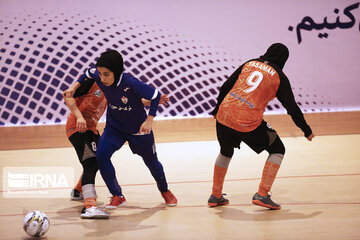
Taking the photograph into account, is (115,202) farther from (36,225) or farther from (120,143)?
(36,225)

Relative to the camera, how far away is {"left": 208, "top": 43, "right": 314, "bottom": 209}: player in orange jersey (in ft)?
14.4

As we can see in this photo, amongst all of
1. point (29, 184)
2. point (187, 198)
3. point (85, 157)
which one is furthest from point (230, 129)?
point (29, 184)

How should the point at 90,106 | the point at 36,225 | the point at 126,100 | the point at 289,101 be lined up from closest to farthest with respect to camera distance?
the point at 36,225 → the point at 289,101 → the point at 126,100 → the point at 90,106

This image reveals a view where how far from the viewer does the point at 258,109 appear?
4.47 m

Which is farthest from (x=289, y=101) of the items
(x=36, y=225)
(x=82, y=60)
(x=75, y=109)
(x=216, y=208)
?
(x=82, y=60)

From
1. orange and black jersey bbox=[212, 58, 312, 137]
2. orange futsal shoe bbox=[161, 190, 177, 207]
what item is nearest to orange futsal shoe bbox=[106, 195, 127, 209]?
orange futsal shoe bbox=[161, 190, 177, 207]

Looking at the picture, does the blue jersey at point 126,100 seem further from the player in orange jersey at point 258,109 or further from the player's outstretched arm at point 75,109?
the player in orange jersey at point 258,109

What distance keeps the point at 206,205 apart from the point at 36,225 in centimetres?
161

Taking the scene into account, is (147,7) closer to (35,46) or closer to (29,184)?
(35,46)

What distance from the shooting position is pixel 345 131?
8.78m

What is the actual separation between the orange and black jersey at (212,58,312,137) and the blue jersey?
2.16ft

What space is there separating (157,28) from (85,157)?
426cm

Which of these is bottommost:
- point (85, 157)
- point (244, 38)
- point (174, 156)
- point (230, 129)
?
point (174, 156)

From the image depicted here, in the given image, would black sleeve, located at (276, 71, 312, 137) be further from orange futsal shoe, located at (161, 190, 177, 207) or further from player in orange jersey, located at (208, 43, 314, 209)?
orange futsal shoe, located at (161, 190, 177, 207)
